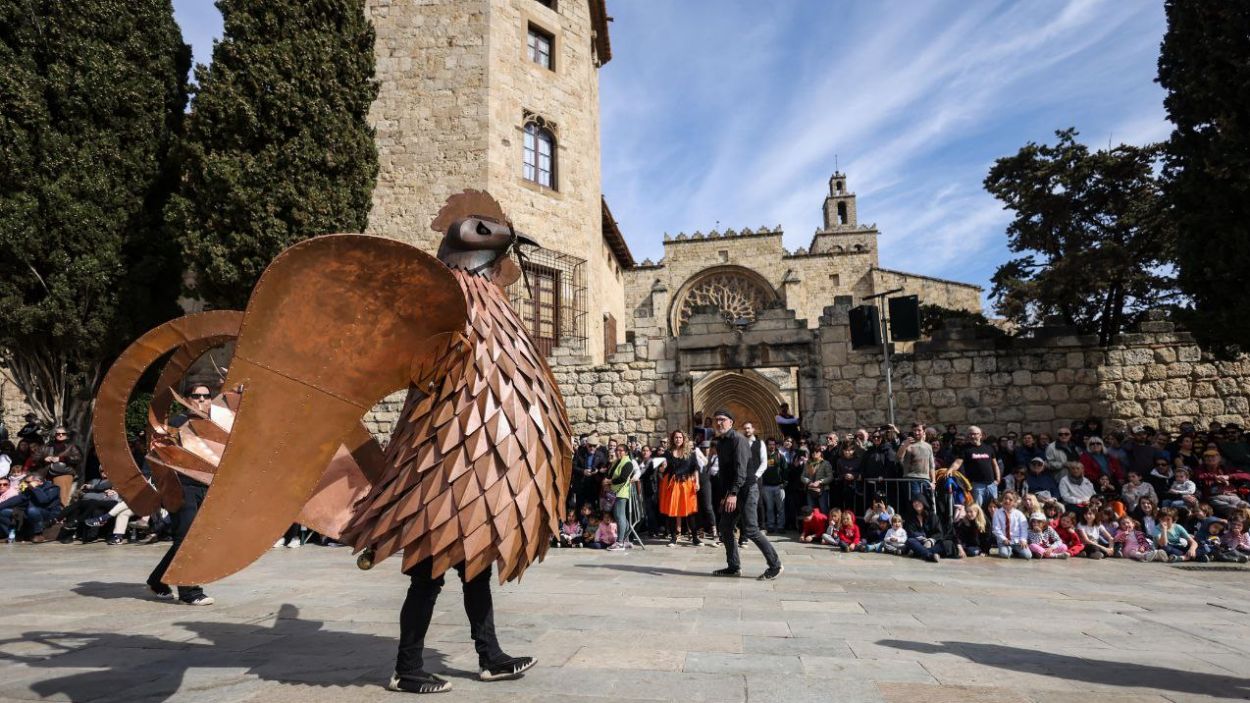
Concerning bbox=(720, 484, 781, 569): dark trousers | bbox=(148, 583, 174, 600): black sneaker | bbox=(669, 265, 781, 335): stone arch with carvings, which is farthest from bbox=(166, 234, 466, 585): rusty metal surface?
bbox=(669, 265, 781, 335): stone arch with carvings

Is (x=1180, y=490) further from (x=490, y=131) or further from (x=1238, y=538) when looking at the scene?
(x=490, y=131)

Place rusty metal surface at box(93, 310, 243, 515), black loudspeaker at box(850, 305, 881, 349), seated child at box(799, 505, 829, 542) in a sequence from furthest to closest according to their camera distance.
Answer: black loudspeaker at box(850, 305, 881, 349), seated child at box(799, 505, 829, 542), rusty metal surface at box(93, 310, 243, 515)

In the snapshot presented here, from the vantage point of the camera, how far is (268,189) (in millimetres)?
12734

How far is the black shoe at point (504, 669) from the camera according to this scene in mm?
3188

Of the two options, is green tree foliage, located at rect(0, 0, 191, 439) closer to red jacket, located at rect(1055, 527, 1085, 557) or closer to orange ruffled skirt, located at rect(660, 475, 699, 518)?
orange ruffled skirt, located at rect(660, 475, 699, 518)

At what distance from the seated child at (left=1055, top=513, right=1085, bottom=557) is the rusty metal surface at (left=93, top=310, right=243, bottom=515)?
32.6 ft

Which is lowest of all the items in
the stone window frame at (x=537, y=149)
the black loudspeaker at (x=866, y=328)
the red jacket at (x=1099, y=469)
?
the red jacket at (x=1099, y=469)

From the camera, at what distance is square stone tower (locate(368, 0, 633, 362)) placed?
15.6m

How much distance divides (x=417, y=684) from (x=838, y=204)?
61.9m

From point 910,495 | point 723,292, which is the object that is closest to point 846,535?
point 910,495

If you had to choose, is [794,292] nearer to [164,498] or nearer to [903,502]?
[903,502]

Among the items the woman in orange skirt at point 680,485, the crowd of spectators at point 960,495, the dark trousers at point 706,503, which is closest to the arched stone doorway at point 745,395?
the crowd of spectators at point 960,495

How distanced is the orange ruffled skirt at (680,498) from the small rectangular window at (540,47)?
1228 centimetres

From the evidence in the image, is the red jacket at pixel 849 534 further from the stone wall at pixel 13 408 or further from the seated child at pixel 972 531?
the stone wall at pixel 13 408
